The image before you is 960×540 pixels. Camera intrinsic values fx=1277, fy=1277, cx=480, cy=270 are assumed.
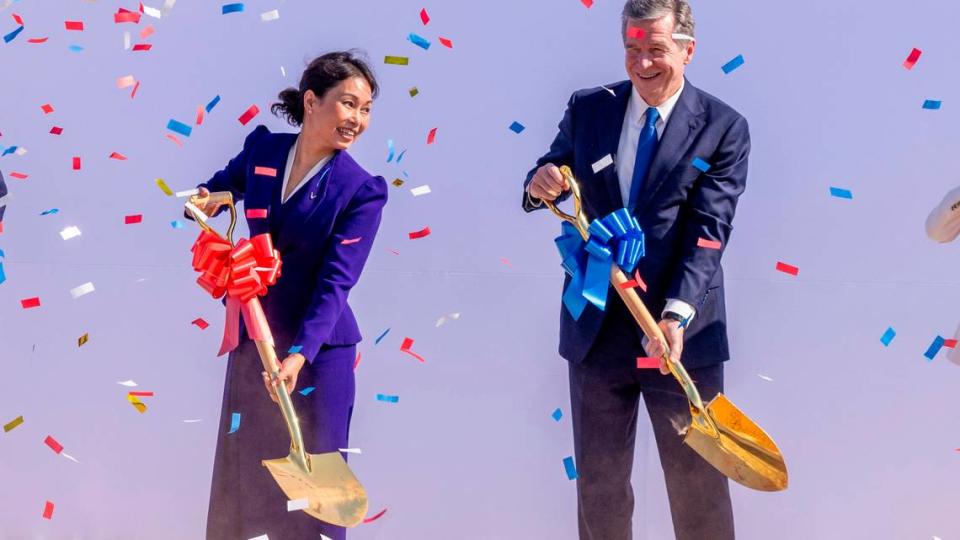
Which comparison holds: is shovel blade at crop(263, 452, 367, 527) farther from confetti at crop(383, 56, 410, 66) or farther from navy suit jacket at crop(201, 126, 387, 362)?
confetti at crop(383, 56, 410, 66)

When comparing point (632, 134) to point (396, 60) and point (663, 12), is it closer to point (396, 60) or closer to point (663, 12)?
point (663, 12)

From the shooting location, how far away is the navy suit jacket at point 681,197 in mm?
2453

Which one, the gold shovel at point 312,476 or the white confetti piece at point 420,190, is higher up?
the white confetti piece at point 420,190

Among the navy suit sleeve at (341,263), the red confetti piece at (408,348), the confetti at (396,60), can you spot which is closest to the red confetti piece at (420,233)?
the red confetti piece at (408,348)

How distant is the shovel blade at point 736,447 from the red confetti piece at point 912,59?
3.37ft

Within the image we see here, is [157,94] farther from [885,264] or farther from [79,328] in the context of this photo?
[885,264]

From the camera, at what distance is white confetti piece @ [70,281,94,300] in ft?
11.1

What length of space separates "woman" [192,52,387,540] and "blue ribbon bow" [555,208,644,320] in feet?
1.43

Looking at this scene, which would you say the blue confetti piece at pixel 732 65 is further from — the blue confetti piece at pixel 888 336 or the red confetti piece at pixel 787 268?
the blue confetti piece at pixel 888 336

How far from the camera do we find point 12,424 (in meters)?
Answer: 3.61

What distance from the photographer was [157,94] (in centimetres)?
344

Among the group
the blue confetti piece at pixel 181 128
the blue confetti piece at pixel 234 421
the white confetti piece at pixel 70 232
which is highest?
the blue confetti piece at pixel 181 128

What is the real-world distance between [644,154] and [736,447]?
1.97ft

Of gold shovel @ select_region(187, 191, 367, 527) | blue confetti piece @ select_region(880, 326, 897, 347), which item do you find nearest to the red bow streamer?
gold shovel @ select_region(187, 191, 367, 527)
